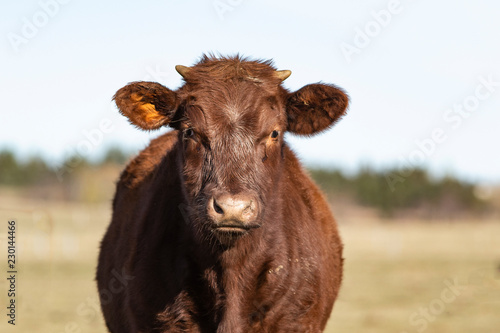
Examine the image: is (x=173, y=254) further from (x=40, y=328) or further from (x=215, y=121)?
(x=40, y=328)

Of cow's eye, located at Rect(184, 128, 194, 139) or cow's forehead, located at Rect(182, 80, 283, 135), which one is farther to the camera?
cow's eye, located at Rect(184, 128, 194, 139)

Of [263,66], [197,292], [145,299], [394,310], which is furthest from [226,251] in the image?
[394,310]

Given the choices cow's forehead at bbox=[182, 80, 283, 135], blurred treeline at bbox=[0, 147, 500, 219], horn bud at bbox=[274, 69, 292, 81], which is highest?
horn bud at bbox=[274, 69, 292, 81]

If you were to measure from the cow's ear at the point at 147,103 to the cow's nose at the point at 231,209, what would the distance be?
49.1 inches

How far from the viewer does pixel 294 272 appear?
206 inches

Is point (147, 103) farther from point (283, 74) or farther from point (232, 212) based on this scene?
point (232, 212)

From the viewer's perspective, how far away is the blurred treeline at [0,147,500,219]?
70.2 metres

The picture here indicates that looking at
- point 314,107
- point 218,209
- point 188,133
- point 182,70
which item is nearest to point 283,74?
point 314,107

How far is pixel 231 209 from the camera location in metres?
4.35

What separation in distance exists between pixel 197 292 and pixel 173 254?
0.37 metres

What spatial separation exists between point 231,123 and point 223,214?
827 millimetres

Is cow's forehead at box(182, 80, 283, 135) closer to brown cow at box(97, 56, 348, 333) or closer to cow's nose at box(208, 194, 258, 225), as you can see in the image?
brown cow at box(97, 56, 348, 333)

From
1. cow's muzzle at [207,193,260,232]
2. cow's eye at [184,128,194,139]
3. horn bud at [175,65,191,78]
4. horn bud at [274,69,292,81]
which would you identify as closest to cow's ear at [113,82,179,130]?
horn bud at [175,65,191,78]

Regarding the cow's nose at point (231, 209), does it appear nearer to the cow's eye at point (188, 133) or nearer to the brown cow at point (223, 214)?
the brown cow at point (223, 214)
